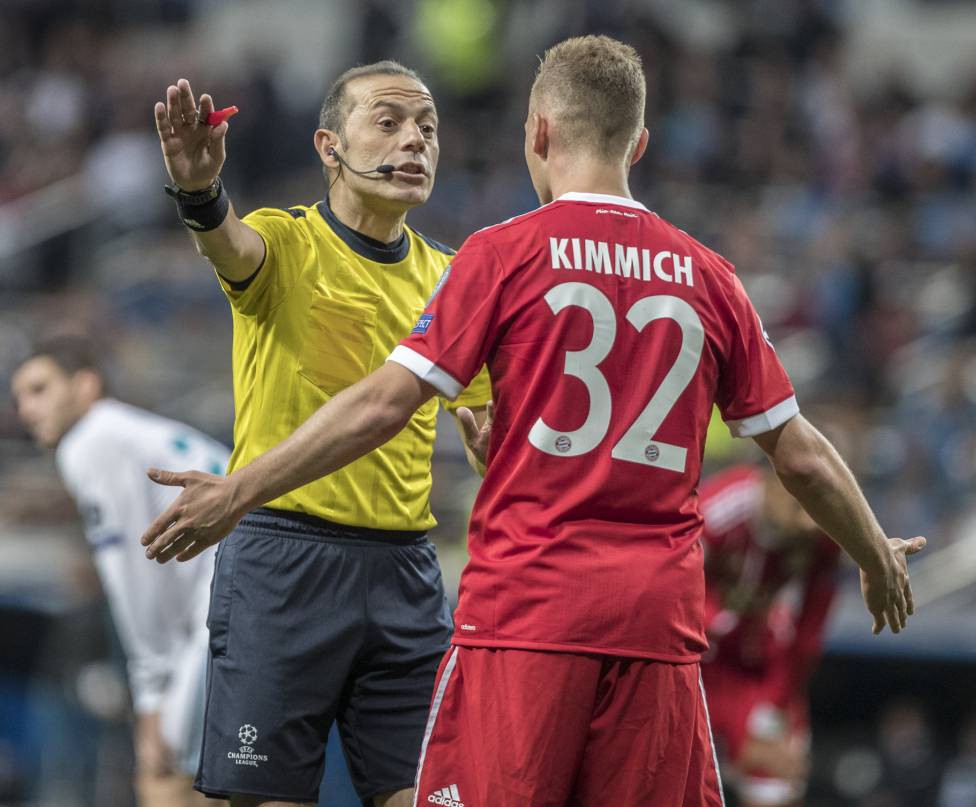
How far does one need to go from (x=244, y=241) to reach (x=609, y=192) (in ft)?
2.93

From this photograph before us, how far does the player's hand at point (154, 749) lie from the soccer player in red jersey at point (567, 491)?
2742 millimetres

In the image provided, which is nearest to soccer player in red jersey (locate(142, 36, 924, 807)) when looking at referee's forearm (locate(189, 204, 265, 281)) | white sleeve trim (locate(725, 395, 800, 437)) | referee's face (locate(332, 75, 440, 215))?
white sleeve trim (locate(725, 395, 800, 437))

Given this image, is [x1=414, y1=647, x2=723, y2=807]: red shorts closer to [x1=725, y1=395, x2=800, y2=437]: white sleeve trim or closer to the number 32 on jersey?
the number 32 on jersey

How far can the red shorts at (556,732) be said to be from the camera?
3156 mm

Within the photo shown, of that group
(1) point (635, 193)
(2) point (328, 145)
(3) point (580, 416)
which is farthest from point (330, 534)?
(1) point (635, 193)

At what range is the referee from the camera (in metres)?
3.76

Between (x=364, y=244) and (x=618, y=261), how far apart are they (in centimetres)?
97

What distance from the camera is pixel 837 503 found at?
134 inches

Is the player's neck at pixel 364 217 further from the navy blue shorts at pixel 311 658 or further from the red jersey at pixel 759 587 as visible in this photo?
the red jersey at pixel 759 587

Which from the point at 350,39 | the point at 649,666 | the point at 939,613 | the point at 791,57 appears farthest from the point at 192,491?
the point at 350,39

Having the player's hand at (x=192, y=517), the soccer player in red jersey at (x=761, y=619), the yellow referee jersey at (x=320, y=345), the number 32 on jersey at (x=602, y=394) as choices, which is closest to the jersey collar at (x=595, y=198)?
the number 32 on jersey at (x=602, y=394)

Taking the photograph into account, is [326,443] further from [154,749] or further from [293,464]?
[154,749]

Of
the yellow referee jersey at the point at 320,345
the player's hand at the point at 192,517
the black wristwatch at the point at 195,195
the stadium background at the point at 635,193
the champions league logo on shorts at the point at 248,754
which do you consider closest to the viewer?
the player's hand at the point at 192,517

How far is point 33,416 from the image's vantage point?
6.06m
